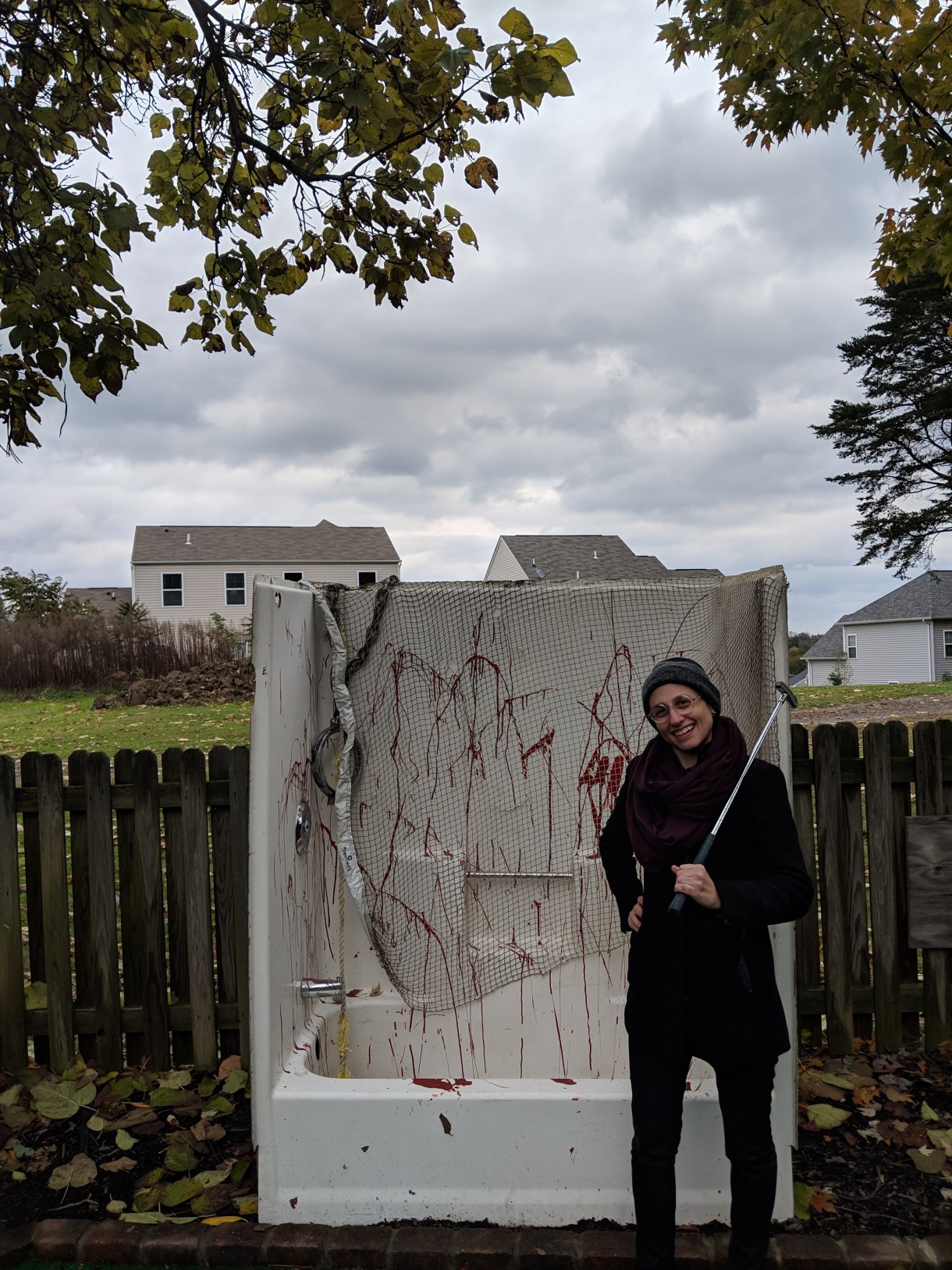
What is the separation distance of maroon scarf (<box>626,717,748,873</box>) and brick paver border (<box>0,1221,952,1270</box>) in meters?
1.08

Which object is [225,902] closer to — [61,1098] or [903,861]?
[61,1098]

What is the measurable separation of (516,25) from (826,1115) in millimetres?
4009

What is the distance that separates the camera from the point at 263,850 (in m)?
2.66

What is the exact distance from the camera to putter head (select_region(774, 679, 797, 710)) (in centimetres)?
254

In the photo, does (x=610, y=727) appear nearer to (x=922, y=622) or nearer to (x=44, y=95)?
(x=44, y=95)

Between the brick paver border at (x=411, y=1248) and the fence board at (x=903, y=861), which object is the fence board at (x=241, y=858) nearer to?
the brick paver border at (x=411, y=1248)

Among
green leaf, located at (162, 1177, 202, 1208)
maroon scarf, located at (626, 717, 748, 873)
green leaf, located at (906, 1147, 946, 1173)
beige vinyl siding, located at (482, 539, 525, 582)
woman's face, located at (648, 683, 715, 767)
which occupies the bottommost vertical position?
green leaf, located at (906, 1147, 946, 1173)

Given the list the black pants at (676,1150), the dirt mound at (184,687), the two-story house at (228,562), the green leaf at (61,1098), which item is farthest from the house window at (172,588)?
the black pants at (676,1150)

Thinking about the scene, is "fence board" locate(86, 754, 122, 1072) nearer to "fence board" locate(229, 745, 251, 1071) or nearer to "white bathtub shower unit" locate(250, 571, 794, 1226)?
"fence board" locate(229, 745, 251, 1071)

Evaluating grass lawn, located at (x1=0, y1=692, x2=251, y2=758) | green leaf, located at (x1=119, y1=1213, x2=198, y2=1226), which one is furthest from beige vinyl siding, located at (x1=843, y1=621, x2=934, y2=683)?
green leaf, located at (x1=119, y1=1213, x2=198, y2=1226)

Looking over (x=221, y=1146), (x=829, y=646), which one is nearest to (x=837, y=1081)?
(x=221, y=1146)

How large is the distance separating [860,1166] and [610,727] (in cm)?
158

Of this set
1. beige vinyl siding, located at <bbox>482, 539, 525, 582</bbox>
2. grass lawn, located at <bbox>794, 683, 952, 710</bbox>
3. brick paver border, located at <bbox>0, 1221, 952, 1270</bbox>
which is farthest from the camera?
beige vinyl siding, located at <bbox>482, 539, 525, 582</bbox>

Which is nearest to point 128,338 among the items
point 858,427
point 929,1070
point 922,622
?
point 929,1070
